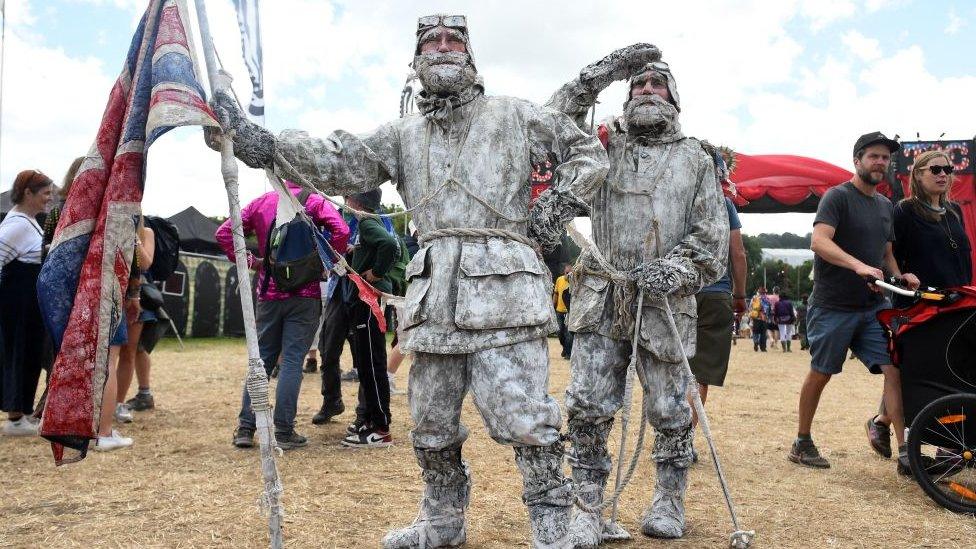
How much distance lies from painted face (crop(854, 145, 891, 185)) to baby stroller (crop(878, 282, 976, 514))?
3.27 ft

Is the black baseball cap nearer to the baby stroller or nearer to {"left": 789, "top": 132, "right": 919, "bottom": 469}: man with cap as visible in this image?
{"left": 789, "top": 132, "right": 919, "bottom": 469}: man with cap

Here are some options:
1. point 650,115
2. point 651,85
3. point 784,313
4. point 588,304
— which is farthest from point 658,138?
point 784,313

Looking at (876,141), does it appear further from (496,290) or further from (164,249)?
(164,249)

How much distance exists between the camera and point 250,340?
270cm

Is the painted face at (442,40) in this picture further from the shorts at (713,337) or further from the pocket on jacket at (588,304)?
the shorts at (713,337)

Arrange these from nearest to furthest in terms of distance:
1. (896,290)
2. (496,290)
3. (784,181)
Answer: (496,290), (896,290), (784,181)

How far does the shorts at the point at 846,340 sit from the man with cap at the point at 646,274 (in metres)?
1.81

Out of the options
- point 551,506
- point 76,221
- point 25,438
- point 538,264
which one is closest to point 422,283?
point 538,264

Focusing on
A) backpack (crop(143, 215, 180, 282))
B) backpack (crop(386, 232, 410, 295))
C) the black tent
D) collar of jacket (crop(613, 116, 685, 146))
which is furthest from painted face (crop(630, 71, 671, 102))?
the black tent

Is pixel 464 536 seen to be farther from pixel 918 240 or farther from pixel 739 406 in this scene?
pixel 739 406

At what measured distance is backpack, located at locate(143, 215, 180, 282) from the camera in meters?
6.58

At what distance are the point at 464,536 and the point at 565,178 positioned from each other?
5.44ft

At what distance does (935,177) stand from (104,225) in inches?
192

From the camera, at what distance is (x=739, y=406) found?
8344 millimetres
